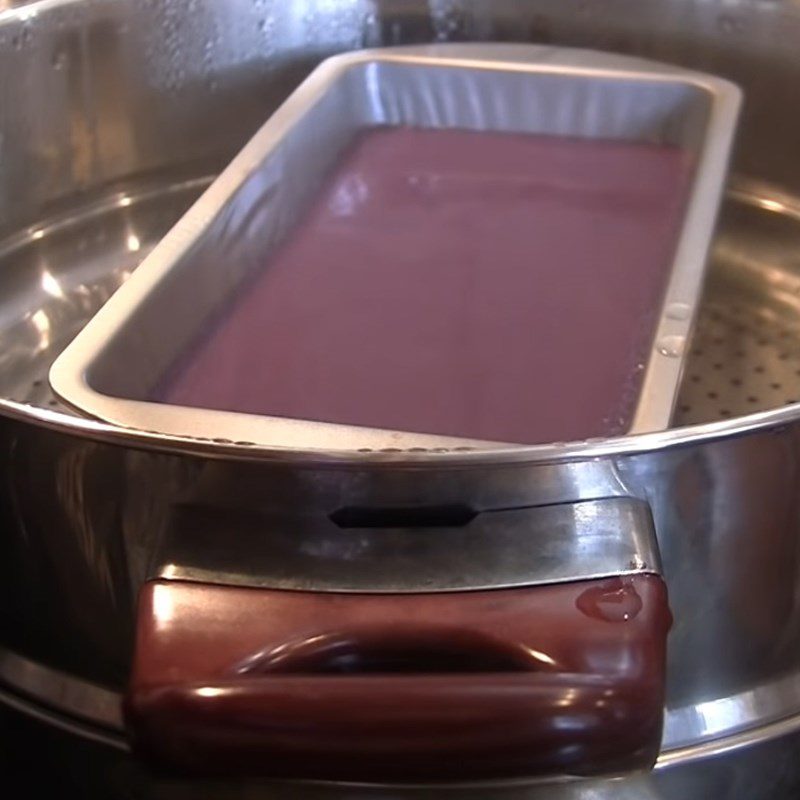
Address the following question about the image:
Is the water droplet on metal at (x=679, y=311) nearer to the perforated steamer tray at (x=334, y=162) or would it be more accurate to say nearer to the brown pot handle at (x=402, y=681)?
the perforated steamer tray at (x=334, y=162)

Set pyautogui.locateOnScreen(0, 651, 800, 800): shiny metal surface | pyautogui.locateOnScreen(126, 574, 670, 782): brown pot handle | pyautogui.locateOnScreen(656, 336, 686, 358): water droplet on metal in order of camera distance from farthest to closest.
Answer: pyautogui.locateOnScreen(656, 336, 686, 358): water droplet on metal
pyautogui.locateOnScreen(0, 651, 800, 800): shiny metal surface
pyautogui.locateOnScreen(126, 574, 670, 782): brown pot handle

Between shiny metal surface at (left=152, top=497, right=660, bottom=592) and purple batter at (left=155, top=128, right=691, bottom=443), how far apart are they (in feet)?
0.59

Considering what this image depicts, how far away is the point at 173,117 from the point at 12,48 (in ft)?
0.45

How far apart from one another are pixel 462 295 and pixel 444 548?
0.33m

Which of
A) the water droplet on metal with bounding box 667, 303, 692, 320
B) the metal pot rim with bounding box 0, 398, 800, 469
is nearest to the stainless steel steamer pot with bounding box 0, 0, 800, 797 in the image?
the metal pot rim with bounding box 0, 398, 800, 469

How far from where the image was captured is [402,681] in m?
0.36

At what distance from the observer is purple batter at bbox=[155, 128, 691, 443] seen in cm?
62

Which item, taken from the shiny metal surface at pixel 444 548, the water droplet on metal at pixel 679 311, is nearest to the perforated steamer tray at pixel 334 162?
the water droplet on metal at pixel 679 311

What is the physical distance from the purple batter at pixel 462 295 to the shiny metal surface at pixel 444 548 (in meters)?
0.18

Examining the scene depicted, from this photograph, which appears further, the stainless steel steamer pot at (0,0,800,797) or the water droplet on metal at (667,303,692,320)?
the water droplet on metal at (667,303,692,320)

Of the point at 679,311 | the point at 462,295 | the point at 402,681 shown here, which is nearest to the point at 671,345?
the point at 679,311

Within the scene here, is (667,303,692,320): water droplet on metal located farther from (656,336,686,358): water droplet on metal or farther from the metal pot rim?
the metal pot rim

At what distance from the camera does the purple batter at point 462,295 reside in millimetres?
616

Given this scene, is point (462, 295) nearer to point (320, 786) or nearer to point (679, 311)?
point (679, 311)
